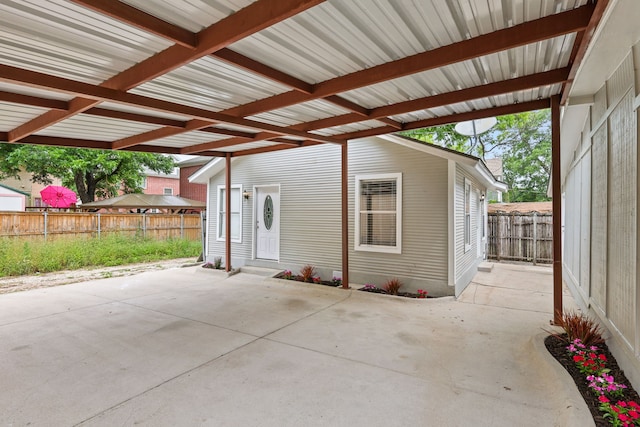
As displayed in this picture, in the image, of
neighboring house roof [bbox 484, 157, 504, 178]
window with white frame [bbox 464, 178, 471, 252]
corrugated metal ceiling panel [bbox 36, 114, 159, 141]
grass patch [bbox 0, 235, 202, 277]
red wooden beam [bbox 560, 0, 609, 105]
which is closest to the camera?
red wooden beam [bbox 560, 0, 609, 105]

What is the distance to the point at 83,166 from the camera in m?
14.7

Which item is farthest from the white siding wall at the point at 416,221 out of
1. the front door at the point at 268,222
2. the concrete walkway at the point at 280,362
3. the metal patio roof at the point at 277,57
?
the front door at the point at 268,222

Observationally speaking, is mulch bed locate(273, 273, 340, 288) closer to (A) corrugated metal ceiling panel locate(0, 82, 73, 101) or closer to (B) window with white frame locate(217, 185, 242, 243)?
(B) window with white frame locate(217, 185, 242, 243)

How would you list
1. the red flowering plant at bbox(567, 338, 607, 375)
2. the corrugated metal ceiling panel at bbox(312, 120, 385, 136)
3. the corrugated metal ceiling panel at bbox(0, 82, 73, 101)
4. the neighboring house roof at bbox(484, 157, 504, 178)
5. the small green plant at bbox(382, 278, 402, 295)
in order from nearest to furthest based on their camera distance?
the red flowering plant at bbox(567, 338, 607, 375), the corrugated metal ceiling panel at bbox(0, 82, 73, 101), the corrugated metal ceiling panel at bbox(312, 120, 385, 136), the small green plant at bbox(382, 278, 402, 295), the neighboring house roof at bbox(484, 157, 504, 178)

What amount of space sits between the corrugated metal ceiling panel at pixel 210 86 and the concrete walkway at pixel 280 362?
300 cm

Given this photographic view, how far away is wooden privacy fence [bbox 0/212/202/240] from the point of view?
9.56m

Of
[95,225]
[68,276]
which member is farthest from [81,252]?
[68,276]

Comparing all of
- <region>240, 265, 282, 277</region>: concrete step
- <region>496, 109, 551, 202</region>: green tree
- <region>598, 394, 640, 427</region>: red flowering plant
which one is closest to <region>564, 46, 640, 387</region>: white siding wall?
<region>598, 394, 640, 427</region>: red flowering plant

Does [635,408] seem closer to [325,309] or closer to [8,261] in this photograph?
[325,309]

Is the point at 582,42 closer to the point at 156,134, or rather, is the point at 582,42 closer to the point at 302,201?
the point at 156,134

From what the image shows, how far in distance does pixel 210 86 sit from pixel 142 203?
470 inches

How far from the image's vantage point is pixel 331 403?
280cm

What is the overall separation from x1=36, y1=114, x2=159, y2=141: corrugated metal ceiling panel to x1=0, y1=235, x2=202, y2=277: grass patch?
4.79 m

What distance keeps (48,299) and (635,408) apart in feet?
26.4
